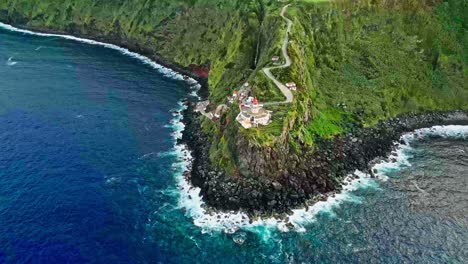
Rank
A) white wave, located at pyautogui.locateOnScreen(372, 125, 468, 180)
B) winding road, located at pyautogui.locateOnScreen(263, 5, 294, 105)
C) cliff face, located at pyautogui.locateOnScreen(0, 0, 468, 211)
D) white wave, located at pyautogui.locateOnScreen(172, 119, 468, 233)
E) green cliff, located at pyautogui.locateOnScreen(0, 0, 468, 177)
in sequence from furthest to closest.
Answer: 1. green cliff, located at pyautogui.locateOnScreen(0, 0, 468, 177)
2. winding road, located at pyautogui.locateOnScreen(263, 5, 294, 105)
3. white wave, located at pyautogui.locateOnScreen(372, 125, 468, 180)
4. cliff face, located at pyautogui.locateOnScreen(0, 0, 468, 211)
5. white wave, located at pyautogui.locateOnScreen(172, 119, 468, 233)

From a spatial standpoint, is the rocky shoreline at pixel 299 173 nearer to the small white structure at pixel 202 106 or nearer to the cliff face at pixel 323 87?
the cliff face at pixel 323 87

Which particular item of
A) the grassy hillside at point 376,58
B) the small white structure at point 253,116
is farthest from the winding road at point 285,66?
the small white structure at point 253,116

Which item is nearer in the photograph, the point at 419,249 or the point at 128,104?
the point at 419,249

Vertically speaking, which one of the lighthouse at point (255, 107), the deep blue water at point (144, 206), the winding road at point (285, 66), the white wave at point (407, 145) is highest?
the winding road at point (285, 66)

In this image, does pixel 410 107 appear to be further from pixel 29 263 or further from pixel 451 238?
pixel 29 263

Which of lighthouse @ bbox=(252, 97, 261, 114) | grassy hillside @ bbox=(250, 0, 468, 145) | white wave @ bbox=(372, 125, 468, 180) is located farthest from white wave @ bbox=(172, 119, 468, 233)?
lighthouse @ bbox=(252, 97, 261, 114)

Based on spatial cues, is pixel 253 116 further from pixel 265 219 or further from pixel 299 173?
pixel 265 219

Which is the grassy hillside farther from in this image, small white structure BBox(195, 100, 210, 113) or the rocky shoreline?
small white structure BBox(195, 100, 210, 113)

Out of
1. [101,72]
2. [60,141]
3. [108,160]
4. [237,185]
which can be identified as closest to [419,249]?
[237,185]
